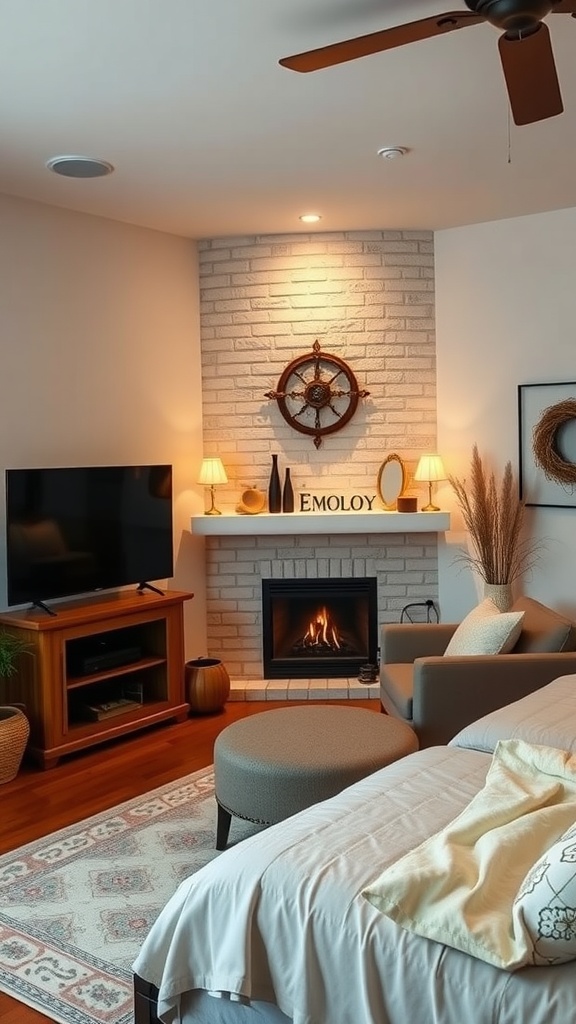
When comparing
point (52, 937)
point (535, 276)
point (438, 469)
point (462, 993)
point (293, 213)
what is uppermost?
point (293, 213)

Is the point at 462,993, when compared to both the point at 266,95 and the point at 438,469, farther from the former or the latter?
the point at 438,469

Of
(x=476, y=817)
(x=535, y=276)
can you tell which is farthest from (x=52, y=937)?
(x=535, y=276)

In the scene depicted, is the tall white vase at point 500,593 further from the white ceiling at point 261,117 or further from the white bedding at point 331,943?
the white bedding at point 331,943

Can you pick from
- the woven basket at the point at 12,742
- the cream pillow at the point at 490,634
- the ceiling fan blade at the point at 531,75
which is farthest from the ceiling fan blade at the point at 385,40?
the woven basket at the point at 12,742

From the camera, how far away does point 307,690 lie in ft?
17.0

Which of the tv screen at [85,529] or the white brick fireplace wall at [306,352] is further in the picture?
the white brick fireplace wall at [306,352]

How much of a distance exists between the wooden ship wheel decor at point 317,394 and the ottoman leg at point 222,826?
262 cm

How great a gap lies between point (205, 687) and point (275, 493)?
118 cm

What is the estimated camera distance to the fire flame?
5.46 m

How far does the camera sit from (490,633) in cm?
368

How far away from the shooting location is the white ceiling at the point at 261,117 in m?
2.62

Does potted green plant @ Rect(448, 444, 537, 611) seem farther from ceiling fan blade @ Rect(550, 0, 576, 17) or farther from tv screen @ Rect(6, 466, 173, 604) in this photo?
ceiling fan blade @ Rect(550, 0, 576, 17)

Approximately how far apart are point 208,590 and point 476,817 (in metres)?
3.73

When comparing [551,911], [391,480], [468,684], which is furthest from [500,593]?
[551,911]
